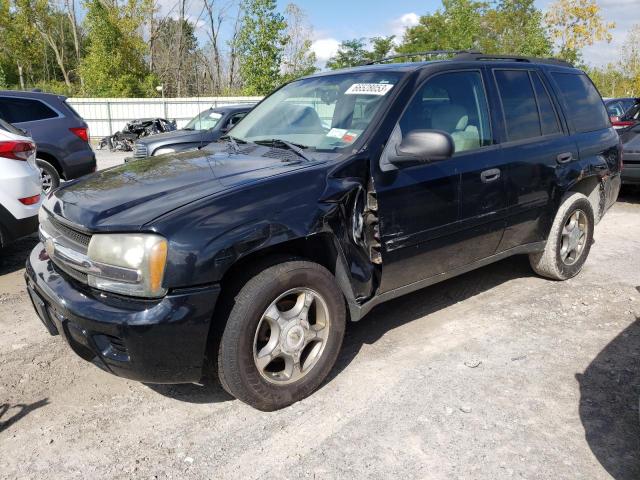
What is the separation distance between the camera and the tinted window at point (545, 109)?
14.1 feet

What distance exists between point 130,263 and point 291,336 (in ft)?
2.99

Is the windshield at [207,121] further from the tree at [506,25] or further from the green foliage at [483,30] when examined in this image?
the tree at [506,25]

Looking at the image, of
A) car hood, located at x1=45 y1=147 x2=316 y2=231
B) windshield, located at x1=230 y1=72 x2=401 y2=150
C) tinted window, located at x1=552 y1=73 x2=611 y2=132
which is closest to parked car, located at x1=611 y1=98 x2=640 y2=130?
tinted window, located at x1=552 y1=73 x2=611 y2=132

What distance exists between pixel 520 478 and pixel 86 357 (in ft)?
6.88

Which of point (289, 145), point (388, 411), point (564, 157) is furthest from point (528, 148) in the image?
point (388, 411)

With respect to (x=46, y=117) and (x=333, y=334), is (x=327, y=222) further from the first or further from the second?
(x=46, y=117)

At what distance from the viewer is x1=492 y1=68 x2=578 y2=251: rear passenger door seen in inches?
156

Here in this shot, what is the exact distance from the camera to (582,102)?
15.7ft

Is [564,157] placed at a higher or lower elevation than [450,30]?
lower

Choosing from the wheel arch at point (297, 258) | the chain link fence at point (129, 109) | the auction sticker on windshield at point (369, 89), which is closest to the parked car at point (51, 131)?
the auction sticker on windshield at point (369, 89)

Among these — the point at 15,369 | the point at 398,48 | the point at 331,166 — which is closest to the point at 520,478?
the point at 331,166

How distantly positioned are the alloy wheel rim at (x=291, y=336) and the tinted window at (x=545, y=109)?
2.52 m

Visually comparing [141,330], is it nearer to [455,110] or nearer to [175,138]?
[455,110]

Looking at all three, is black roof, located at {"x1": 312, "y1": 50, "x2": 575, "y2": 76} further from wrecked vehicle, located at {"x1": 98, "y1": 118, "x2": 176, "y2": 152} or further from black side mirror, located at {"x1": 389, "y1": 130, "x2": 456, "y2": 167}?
wrecked vehicle, located at {"x1": 98, "y1": 118, "x2": 176, "y2": 152}
